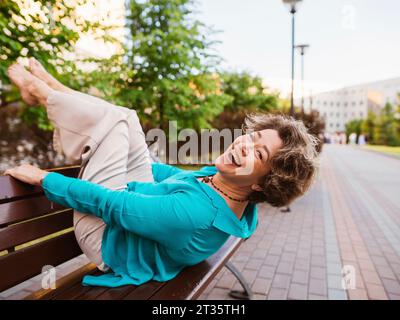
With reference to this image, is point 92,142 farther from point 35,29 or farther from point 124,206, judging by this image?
point 35,29

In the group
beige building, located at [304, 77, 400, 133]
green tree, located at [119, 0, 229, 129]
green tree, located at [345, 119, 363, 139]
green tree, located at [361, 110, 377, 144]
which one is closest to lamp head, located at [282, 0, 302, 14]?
green tree, located at [119, 0, 229, 129]

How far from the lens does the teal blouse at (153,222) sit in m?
1.53

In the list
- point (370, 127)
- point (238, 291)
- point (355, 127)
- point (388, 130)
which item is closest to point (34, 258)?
point (238, 291)

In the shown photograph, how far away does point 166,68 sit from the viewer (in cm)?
754

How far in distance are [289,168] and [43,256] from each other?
1349mm

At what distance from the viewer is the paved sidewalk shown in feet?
9.80

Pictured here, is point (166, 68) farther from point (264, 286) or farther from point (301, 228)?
point (264, 286)

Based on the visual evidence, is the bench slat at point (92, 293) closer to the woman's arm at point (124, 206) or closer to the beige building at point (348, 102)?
the woman's arm at point (124, 206)

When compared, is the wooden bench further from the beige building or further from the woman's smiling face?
the beige building

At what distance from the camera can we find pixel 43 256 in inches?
69.7

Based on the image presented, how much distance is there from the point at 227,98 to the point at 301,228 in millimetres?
5316

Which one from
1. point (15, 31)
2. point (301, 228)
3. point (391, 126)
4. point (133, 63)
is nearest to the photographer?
point (15, 31)

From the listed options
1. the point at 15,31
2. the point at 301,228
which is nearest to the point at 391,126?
the point at 301,228

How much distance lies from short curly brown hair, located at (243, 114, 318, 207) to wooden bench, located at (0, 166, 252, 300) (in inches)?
23.5
